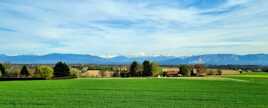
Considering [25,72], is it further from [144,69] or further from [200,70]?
[200,70]

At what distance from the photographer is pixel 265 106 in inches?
1001

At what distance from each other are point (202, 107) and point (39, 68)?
79.3m

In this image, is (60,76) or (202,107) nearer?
(202,107)

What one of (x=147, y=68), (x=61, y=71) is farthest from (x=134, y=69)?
(x=61, y=71)

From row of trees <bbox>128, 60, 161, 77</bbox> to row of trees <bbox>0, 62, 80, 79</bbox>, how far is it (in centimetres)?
1960

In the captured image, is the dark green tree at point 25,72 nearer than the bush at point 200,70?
Yes

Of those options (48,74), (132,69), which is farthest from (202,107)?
(132,69)

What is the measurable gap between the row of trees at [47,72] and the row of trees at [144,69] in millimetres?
19602

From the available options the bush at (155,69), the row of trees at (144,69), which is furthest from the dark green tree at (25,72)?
the bush at (155,69)

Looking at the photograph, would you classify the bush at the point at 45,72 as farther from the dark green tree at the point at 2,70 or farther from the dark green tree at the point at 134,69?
the dark green tree at the point at 134,69

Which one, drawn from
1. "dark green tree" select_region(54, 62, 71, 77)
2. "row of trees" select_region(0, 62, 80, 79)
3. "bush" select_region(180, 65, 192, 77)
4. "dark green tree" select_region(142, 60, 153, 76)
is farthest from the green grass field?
"bush" select_region(180, 65, 192, 77)

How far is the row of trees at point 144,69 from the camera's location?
393 ft

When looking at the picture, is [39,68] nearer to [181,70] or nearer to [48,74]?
[48,74]

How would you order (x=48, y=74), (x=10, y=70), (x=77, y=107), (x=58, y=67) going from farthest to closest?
(x=10, y=70), (x=58, y=67), (x=48, y=74), (x=77, y=107)
